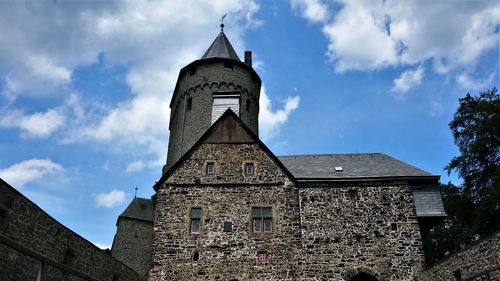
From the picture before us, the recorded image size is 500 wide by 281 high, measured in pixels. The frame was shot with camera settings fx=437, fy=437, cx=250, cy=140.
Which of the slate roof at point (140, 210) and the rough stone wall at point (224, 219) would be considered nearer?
the rough stone wall at point (224, 219)

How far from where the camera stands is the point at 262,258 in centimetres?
1902

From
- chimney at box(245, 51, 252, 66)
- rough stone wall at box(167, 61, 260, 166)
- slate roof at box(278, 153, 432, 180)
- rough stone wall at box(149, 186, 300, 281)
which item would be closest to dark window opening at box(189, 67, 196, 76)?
rough stone wall at box(167, 61, 260, 166)

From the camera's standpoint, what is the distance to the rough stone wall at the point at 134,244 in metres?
34.1

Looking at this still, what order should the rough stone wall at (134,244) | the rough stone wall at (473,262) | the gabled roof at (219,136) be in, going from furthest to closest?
the rough stone wall at (134,244) → the gabled roof at (219,136) → the rough stone wall at (473,262)

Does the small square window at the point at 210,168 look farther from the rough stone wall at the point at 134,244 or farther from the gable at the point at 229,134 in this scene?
the rough stone wall at the point at 134,244

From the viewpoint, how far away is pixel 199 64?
30875mm

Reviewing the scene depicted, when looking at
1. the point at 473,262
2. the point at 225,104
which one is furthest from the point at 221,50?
the point at 473,262

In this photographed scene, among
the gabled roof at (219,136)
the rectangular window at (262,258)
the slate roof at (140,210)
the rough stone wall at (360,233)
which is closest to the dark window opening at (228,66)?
the gabled roof at (219,136)

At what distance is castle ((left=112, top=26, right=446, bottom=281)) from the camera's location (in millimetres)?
18953

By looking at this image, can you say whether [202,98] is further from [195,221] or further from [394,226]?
[394,226]

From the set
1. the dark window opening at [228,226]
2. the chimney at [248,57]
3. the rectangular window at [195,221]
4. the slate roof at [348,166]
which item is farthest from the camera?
the chimney at [248,57]

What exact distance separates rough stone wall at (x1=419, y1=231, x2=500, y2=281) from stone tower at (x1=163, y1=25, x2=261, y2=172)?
49.9 ft

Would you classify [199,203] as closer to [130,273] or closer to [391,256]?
[130,273]

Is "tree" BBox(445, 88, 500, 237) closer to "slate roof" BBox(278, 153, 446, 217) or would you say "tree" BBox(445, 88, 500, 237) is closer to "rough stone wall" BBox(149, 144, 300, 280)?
"slate roof" BBox(278, 153, 446, 217)
